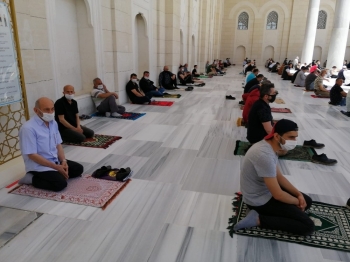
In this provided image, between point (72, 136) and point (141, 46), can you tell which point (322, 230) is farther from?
point (141, 46)

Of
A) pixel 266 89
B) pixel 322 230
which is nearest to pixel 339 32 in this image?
pixel 266 89

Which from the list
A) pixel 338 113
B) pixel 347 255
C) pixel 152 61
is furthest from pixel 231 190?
pixel 152 61

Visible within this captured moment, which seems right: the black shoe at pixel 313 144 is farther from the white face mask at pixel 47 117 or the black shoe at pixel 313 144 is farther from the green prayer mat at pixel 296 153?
the white face mask at pixel 47 117

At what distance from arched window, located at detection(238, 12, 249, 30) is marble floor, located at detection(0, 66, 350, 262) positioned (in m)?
28.2

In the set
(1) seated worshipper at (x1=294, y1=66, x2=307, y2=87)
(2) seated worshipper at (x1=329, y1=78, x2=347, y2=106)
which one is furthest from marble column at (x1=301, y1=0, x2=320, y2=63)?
(2) seated worshipper at (x1=329, y1=78, x2=347, y2=106)

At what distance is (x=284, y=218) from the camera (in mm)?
2654

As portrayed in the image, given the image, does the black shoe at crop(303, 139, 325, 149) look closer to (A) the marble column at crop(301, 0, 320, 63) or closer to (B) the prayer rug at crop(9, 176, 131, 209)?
(B) the prayer rug at crop(9, 176, 131, 209)

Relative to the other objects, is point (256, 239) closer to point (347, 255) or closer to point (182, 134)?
point (347, 255)

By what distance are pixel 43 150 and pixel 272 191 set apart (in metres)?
2.47

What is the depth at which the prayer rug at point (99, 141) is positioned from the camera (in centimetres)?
493

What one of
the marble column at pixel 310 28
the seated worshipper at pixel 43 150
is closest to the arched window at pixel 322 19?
the marble column at pixel 310 28

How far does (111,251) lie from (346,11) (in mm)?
17428

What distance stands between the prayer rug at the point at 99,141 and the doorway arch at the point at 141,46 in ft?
18.0

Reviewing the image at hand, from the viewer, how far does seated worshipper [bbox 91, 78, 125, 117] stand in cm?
693
